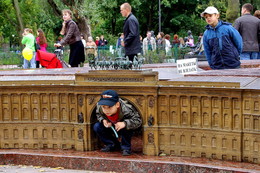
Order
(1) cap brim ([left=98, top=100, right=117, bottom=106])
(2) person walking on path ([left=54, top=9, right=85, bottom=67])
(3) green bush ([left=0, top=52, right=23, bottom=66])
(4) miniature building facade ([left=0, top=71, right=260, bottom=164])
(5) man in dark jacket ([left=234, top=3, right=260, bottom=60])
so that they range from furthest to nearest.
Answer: (3) green bush ([left=0, top=52, right=23, bottom=66]) < (5) man in dark jacket ([left=234, top=3, right=260, bottom=60]) < (2) person walking on path ([left=54, top=9, right=85, bottom=67]) < (1) cap brim ([left=98, top=100, right=117, bottom=106]) < (4) miniature building facade ([left=0, top=71, right=260, bottom=164])

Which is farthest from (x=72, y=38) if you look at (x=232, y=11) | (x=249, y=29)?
(x=232, y=11)

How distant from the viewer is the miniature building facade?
7.29 meters

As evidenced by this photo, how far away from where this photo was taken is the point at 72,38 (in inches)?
519

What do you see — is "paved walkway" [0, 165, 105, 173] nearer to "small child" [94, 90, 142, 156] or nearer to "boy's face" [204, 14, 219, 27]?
"small child" [94, 90, 142, 156]

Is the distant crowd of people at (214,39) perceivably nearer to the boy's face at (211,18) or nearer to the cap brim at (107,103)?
the boy's face at (211,18)

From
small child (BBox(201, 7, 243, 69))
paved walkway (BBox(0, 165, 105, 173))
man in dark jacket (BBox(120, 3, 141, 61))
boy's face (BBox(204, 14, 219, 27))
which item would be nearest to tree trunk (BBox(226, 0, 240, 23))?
man in dark jacket (BBox(120, 3, 141, 61))

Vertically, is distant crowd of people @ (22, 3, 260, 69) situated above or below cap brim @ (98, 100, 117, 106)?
above

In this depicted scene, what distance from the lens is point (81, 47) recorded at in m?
13.3

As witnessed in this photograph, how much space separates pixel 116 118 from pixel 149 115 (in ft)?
1.47

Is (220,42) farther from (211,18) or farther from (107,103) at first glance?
(107,103)

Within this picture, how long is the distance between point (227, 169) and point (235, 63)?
10.6 ft

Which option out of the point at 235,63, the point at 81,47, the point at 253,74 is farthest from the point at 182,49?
the point at 253,74

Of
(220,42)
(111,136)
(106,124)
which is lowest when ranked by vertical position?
(111,136)

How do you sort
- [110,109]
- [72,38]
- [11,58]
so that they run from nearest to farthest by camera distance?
[110,109] → [72,38] → [11,58]
